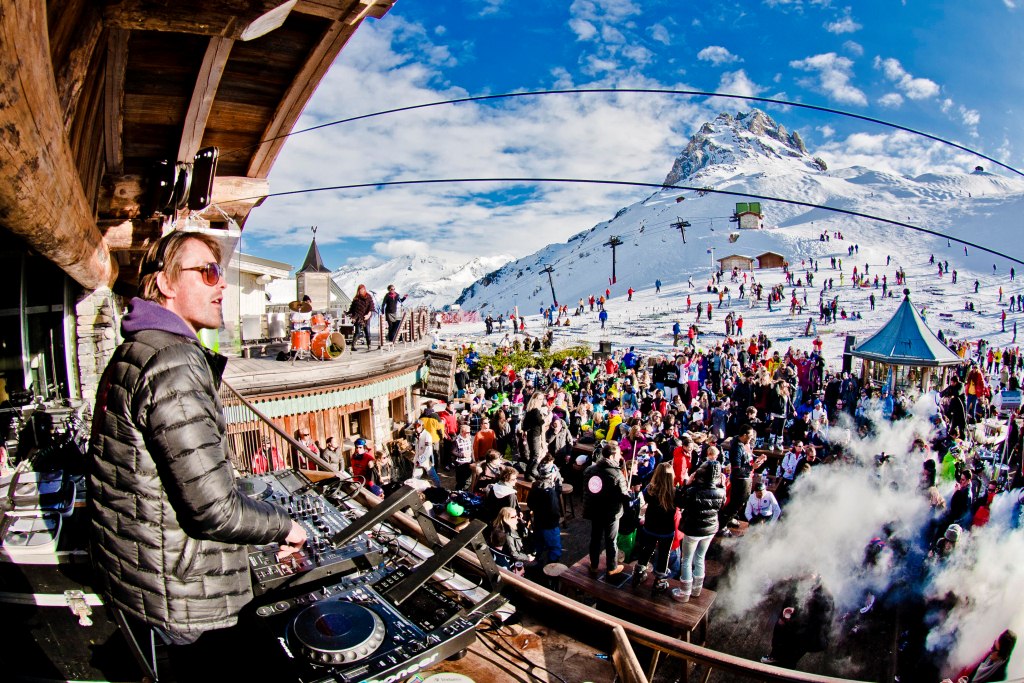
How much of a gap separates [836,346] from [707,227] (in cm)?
7367

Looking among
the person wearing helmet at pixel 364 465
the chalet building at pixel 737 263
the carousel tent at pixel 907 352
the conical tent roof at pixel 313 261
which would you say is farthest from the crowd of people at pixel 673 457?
the chalet building at pixel 737 263

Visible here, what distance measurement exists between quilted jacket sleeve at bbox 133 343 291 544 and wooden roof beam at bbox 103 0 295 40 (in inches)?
Result: 53.9

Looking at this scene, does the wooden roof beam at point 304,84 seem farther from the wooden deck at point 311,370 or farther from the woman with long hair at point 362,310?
the woman with long hair at point 362,310

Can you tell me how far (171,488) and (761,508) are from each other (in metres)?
8.27

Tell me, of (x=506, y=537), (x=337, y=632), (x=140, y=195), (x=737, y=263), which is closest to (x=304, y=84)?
(x=140, y=195)

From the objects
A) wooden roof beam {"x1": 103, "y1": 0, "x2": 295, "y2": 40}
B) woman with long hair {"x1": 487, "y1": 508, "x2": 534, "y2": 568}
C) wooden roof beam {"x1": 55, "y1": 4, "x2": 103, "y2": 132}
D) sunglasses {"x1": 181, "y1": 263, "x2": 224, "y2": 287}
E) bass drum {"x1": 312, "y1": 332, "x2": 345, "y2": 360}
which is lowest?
woman with long hair {"x1": 487, "y1": 508, "x2": 534, "y2": 568}

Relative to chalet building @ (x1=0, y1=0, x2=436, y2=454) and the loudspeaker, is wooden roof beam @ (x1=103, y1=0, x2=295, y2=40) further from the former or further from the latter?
the loudspeaker

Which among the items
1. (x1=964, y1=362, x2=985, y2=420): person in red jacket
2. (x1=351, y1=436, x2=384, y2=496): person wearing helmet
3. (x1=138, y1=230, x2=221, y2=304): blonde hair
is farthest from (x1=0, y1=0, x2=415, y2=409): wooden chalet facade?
(x1=964, y1=362, x2=985, y2=420): person in red jacket

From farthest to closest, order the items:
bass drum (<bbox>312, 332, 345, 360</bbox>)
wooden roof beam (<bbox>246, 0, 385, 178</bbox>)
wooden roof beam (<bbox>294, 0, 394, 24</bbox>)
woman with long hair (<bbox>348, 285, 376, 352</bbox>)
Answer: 1. woman with long hair (<bbox>348, 285, 376, 352</bbox>)
2. bass drum (<bbox>312, 332, 345, 360</bbox>)
3. wooden roof beam (<bbox>246, 0, 385, 178</bbox>)
4. wooden roof beam (<bbox>294, 0, 394, 24</bbox>)

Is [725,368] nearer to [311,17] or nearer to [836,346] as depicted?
[836,346]

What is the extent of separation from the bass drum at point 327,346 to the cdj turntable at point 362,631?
1253 cm

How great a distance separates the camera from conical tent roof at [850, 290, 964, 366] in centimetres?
1689

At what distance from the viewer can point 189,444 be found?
5.80 feet

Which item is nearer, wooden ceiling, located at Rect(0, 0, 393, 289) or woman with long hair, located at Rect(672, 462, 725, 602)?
wooden ceiling, located at Rect(0, 0, 393, 289)
